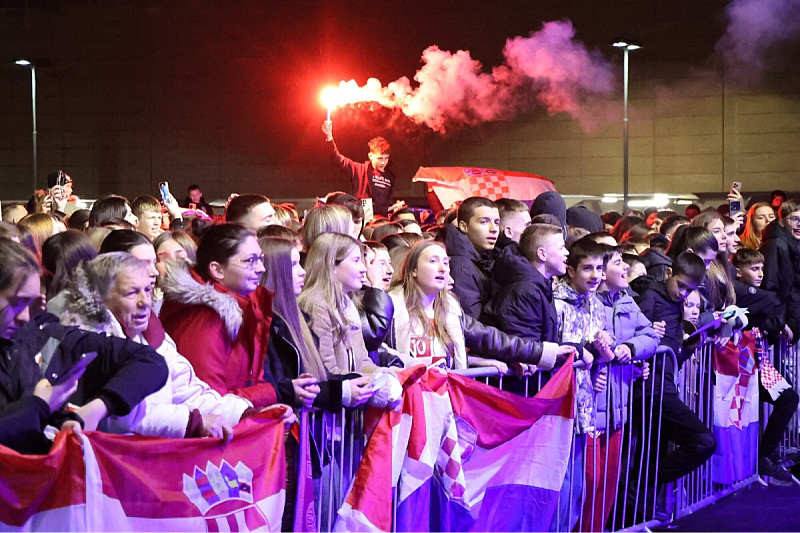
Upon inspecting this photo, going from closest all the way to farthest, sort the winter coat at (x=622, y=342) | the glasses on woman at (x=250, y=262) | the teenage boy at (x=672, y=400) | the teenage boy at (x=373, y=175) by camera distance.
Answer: the glasses on woman at (x=250, y=262), the winter coat at (x=622, y=342), the teenage boy at (x=672, y=400), the teenage boy at (x=373, y=175)

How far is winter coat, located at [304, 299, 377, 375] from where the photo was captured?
4.53 m

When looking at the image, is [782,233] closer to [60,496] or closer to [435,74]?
[60,496]

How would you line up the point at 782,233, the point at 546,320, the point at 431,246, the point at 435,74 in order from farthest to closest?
the point at 435,74 → the point at 782,233 → the point at 546,320 → the point at 431,246

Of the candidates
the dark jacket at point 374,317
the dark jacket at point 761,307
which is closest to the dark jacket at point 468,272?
the dark jacket at point 374,317

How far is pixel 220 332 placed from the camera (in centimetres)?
399

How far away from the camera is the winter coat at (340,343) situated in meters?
4.53

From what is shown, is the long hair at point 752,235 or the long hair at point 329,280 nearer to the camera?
the long hair at point 329,280

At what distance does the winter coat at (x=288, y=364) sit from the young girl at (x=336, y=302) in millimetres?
159

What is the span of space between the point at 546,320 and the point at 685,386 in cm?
160

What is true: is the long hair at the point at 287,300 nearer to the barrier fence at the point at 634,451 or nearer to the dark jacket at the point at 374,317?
the barrier fence at the point at 634,451

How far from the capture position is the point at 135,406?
11.2 feet

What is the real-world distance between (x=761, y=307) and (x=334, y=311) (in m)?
4.39

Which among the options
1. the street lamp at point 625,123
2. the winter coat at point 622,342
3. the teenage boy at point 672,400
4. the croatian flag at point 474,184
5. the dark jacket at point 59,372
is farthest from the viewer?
the street lamp at point 625,123

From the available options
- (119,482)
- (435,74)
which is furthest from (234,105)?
(119,482)
